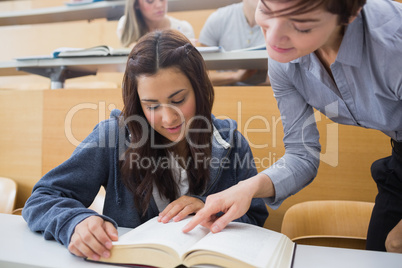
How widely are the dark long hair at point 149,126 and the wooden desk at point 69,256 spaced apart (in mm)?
310

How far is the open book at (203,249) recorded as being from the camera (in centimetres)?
52

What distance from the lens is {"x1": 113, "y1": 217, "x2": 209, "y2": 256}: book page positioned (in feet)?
1.85

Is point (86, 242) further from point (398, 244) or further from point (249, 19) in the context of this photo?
point (249, 19)

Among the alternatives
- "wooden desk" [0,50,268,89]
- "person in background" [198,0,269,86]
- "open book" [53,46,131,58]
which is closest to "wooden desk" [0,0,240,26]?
"person in background" [198,0,269,86]

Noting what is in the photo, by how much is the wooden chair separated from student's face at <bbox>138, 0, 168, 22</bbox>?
4.90ft

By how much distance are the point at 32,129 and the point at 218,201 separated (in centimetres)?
120

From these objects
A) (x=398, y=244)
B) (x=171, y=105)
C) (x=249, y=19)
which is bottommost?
(x=398, y=244)

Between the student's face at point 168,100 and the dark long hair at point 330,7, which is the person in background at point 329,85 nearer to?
the dark long hair at point 330,7

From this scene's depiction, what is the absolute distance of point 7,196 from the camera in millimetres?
1387

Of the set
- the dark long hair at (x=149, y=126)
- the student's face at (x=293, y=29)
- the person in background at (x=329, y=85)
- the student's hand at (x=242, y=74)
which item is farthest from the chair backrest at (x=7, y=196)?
the student's face at (x=293, y=29)

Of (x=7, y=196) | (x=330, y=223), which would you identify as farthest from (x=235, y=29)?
(x=7, y=196)

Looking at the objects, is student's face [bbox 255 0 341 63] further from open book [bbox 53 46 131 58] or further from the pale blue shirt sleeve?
open book [bbox 53 46 131 58]

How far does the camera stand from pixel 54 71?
1.73 meters

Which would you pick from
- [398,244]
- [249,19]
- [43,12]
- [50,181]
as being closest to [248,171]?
[398,244]
